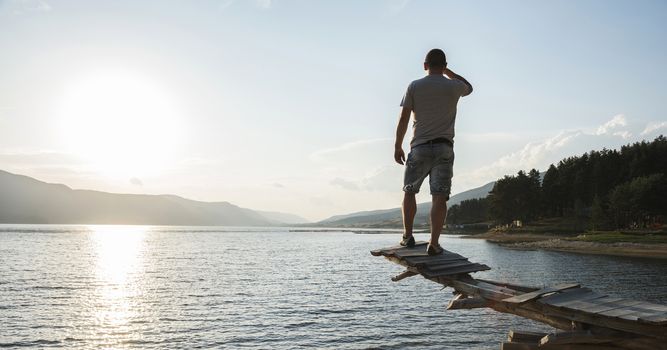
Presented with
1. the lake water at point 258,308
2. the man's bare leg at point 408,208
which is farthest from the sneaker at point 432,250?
the lake water at point 258,308

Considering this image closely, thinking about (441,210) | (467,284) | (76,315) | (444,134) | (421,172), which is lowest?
(76,315)

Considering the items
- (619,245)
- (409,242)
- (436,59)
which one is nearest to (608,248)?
(619,245)

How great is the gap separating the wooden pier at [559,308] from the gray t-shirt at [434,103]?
244cm

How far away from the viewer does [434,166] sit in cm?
973

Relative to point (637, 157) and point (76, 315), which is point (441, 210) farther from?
point (637, 157)

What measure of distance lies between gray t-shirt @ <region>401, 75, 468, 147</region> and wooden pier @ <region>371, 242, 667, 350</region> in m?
2.44

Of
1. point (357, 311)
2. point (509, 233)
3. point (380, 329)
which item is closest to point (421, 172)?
point (380, 329)

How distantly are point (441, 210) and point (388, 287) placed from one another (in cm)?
3799

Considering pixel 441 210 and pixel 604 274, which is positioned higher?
pixel 441 210

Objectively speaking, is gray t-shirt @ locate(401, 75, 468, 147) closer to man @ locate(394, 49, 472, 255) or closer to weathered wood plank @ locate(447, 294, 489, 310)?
man @ locate(394, 49, 472, 255)

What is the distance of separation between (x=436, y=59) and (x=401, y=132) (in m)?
1.61

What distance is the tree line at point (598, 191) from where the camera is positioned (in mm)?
121188

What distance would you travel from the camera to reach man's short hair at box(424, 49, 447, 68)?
32.4 ft

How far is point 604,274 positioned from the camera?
57.1 meters
